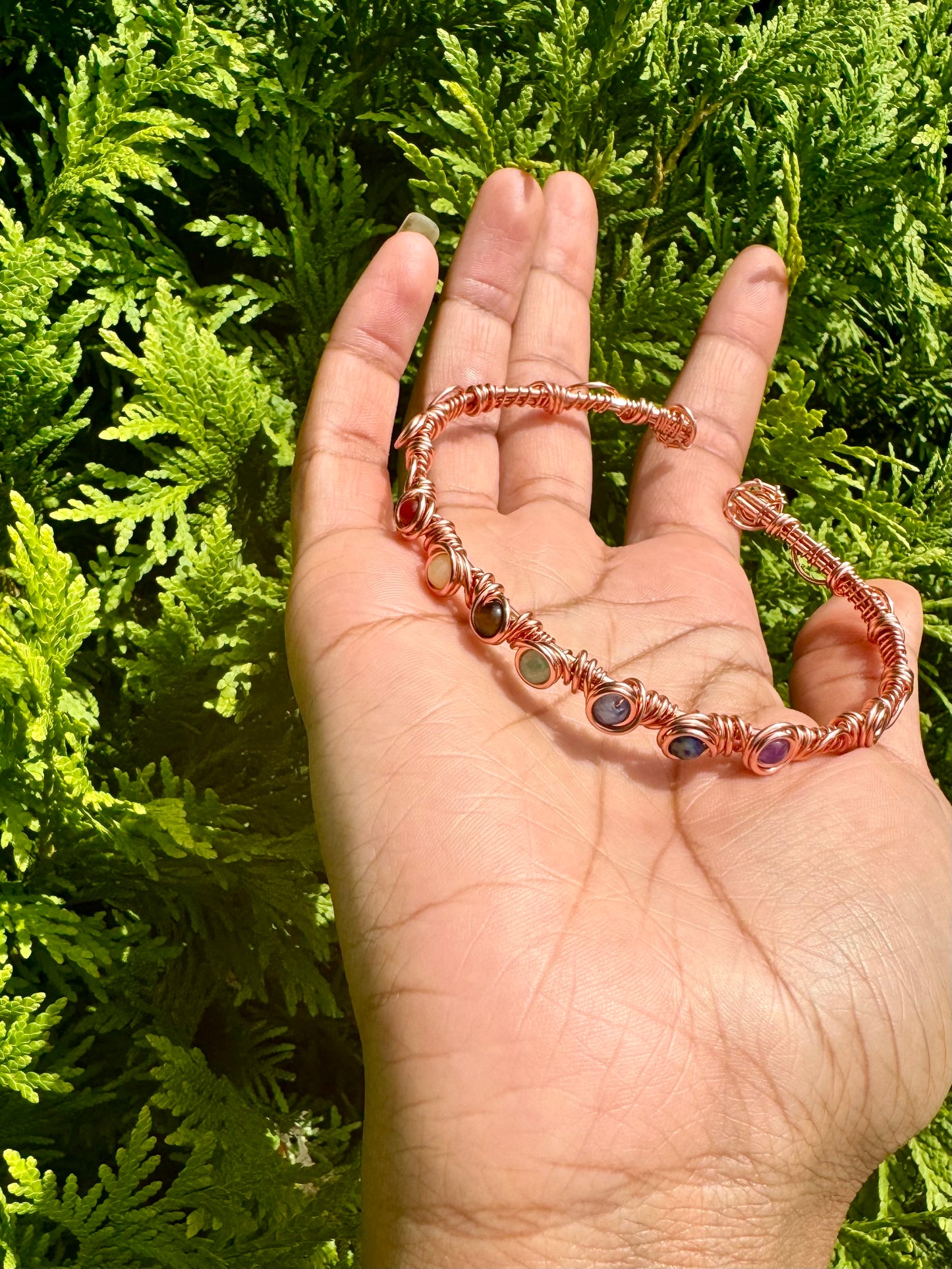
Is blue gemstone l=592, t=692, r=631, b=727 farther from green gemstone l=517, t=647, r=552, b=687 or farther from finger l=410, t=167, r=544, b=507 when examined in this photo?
finger l=410, t=167, r=544, b=507

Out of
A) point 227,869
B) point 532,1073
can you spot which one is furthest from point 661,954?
point 227,869

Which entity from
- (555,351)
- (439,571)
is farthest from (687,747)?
(555,351)

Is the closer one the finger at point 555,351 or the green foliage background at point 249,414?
the green foliage background at point 249,414

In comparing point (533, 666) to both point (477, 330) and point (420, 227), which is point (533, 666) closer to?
point (477, 330)

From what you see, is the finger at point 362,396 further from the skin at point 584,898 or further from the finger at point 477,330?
the finger at point 477,330

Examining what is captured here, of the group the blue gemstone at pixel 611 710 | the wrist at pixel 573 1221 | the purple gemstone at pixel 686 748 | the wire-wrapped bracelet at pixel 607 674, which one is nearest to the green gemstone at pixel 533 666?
the wire-wrapped bracelet at pixel 607 674

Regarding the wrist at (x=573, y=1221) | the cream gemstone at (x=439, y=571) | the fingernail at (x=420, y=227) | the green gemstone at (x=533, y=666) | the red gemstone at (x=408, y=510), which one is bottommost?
the wrist at (x=573, y=1221)

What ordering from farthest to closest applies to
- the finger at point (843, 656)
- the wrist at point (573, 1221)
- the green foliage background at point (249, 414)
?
1. the finger at point (843, 656)
2. the green foliage background at point (249, 414)
3. the wrist at point (573, 1221)
